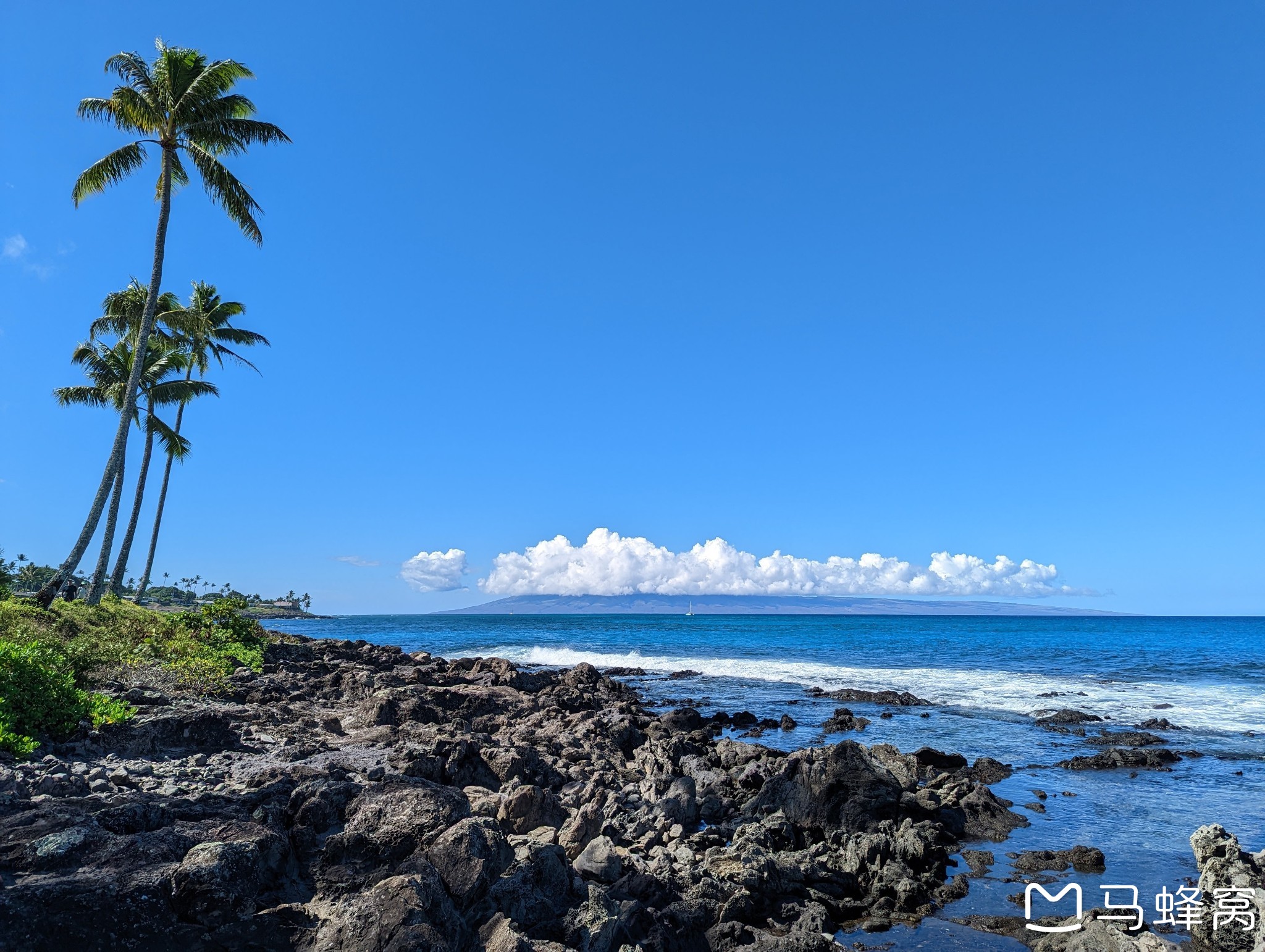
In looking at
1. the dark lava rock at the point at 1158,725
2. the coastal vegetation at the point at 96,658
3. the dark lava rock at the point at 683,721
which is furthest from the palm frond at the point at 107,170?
the dark lava rock at the point at 1158,725

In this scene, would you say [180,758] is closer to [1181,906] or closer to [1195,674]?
[1181,906]

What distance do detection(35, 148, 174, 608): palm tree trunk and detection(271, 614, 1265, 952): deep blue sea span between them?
21076 mm

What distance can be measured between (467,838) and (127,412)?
2412 cm

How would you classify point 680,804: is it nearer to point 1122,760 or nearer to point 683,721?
point 683,721

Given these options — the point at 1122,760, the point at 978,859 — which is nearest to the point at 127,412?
the point at 978,859

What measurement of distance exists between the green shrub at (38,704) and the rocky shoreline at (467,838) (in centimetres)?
33

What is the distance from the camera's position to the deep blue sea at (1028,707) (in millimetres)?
11438

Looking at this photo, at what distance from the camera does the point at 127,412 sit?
23.9 meters

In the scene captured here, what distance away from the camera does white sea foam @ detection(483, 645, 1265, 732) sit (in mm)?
26016

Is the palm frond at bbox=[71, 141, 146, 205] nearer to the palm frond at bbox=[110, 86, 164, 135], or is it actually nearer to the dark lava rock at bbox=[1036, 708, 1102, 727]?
the palm frond at bbox=[110, 86, 164, 135]

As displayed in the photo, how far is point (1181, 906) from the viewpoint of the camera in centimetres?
899

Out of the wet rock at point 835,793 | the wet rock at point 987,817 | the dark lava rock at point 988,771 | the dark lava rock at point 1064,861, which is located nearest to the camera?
the dark lava rock at point 1064,861

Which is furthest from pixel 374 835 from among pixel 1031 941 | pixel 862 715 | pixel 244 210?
pixel 244 210

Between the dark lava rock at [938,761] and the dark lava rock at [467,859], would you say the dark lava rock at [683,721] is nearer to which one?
the dark lava rock at [938,761]
